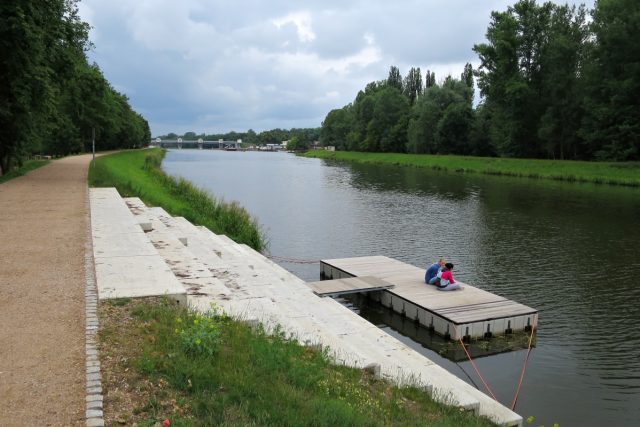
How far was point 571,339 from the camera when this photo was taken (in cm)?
1309

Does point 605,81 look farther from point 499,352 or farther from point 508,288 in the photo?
point 499,352

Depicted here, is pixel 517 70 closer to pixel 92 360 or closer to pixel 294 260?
pixel 294 260

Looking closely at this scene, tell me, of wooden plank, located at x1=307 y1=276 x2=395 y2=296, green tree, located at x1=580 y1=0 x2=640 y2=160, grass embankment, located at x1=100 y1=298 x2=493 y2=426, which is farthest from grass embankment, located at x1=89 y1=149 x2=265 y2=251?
green tree, located at x1=580 y1=0 x2=640 y2=160

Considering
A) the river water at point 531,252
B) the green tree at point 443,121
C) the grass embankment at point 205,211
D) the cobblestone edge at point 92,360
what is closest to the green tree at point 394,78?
the green tree at point 443,121

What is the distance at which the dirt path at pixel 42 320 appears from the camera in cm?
539

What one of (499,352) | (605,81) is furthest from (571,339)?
(605,81)

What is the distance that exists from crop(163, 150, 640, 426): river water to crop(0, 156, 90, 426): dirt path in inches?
294

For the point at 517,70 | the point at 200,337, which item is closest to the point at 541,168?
the point at 517,70

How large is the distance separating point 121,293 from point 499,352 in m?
8.34

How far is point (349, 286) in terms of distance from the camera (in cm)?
1534

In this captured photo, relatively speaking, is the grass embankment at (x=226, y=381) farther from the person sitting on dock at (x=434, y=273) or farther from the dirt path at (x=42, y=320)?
the person sitting on dock at (x=434, y=273)

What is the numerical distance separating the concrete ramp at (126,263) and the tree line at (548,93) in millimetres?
54992

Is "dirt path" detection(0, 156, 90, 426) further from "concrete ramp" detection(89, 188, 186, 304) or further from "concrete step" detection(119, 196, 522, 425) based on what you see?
"concrete step" detection(119, 196, 522, 425)

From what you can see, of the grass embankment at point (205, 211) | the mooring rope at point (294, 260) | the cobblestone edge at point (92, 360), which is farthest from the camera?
the grass embankment at point (205, 211)
